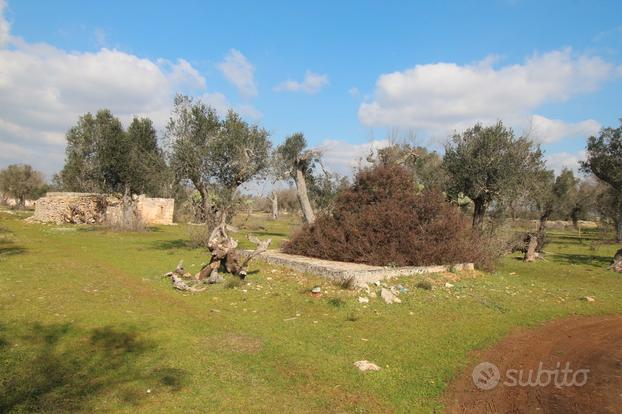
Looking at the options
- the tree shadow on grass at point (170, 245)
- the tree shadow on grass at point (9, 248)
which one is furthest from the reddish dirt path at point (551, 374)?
the tree shadow on grass at point (170, 245)

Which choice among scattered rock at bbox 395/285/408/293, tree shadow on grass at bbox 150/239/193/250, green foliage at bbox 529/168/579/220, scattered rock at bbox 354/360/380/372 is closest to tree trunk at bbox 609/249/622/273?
scattered rock at bbox 395/285/408/293

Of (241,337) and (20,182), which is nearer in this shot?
(241,337)

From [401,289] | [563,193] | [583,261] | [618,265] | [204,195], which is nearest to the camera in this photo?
[401,289]

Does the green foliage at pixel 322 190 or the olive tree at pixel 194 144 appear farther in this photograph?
the green foliage at pixel 322 190

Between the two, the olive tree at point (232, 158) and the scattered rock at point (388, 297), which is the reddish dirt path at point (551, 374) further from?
the olive tree at point (232, 158)

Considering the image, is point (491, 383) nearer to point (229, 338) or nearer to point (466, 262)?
point (229, 338)

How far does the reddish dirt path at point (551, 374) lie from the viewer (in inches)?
202

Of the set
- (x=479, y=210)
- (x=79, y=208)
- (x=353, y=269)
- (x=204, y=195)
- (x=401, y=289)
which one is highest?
(x=204, y=195)

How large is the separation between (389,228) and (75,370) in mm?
9935

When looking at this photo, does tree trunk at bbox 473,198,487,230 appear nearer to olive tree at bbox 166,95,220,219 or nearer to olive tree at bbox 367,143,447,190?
olive tree at bbox 367,143,447,190

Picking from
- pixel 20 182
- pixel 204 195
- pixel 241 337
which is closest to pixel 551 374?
pixel 241 337

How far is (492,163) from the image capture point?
20625mm

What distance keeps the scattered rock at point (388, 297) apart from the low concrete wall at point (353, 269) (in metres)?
0.99

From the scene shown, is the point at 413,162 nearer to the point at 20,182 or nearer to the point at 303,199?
the point at 303,199
